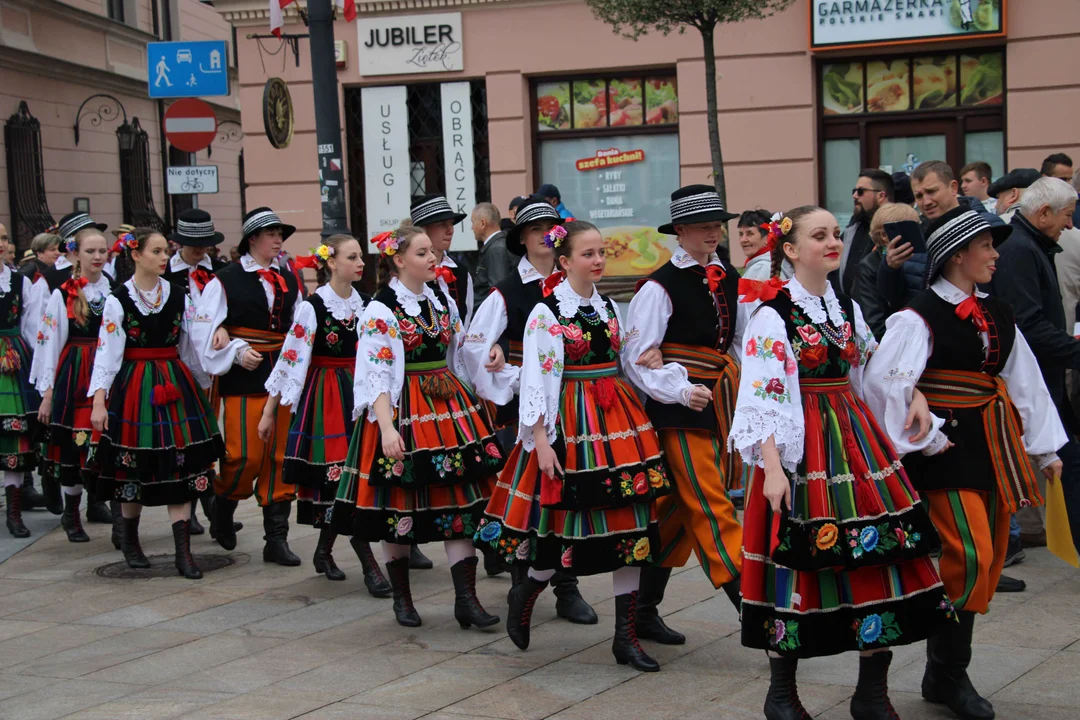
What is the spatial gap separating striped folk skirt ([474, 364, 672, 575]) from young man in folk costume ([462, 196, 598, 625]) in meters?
0.78

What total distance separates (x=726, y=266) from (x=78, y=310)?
482 centimetres

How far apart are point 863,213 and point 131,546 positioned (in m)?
4.91

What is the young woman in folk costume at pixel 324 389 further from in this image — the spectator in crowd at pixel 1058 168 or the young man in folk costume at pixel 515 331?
the spectator in crowd at pixel 1058 168

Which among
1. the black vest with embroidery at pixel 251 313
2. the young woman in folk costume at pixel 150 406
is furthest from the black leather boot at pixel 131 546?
the black vest with embroidery at pixel 251 313

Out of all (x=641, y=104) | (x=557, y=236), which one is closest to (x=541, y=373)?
(x=557, y=236)

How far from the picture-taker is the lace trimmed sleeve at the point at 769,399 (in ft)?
15.1

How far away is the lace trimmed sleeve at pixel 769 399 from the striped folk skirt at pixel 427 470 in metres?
1.98

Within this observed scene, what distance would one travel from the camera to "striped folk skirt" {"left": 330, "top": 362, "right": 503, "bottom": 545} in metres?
6.34

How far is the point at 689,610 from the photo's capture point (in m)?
6.58

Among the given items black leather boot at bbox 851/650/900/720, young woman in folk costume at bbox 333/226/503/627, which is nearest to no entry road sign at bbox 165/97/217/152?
young woman in folk costume at bbox 333/226/503/627

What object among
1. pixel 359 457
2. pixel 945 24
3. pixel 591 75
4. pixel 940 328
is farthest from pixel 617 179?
pixel 940 328

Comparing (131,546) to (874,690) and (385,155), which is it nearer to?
(874,690)

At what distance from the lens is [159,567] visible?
814 centimetres

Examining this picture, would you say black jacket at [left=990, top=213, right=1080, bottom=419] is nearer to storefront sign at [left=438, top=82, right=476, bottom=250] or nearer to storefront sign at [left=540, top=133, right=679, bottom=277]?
storefront sign at [left=540, top=133, right=679, bottom=277]
